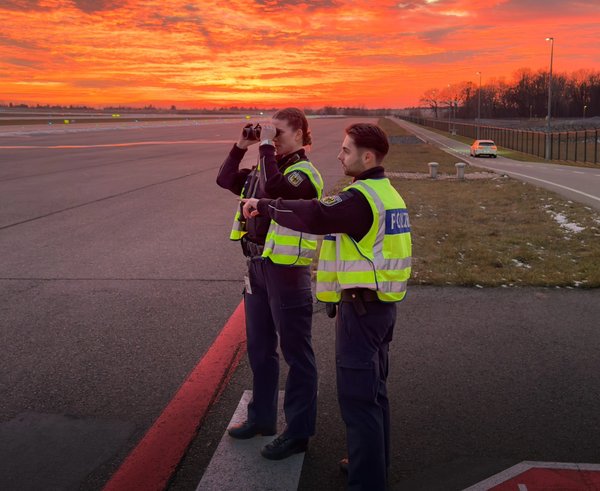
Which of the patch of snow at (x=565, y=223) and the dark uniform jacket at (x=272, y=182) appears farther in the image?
the patch of snow at (x=565, y=223)

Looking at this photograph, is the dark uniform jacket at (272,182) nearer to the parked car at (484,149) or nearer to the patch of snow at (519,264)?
the patch of snow at (519,264)

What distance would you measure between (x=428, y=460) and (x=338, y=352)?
866mm

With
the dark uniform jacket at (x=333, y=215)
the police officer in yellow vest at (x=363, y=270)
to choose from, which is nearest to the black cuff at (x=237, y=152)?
the police officer in yellow vest at (x=363, y=270)

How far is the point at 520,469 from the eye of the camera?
9.99 feet

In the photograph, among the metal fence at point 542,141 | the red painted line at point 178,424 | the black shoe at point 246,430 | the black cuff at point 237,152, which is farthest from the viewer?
the metal fence at point 542,141

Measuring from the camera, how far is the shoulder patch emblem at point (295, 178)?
3094 millimetres

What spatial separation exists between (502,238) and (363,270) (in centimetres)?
715

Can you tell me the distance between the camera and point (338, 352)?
2.83 meters

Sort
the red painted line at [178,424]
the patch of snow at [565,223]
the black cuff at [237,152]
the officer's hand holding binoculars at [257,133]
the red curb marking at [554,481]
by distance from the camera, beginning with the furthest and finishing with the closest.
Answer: the patch of snow at [565,223]
the black cuff at [237,152]
the officer's hand holding binoculars at [257,133]
the red painted line at [178,424]
the red curb marking at [554,481]

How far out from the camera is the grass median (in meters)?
6.85

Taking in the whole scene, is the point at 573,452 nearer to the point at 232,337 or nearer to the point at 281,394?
the point at 281,394

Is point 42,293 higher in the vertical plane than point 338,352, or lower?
lower

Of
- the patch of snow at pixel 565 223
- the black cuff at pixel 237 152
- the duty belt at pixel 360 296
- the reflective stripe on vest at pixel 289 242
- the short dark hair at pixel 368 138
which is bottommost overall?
the patch of snow at pixel 565 223

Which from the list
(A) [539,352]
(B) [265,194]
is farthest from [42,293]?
(A) [539,352]
